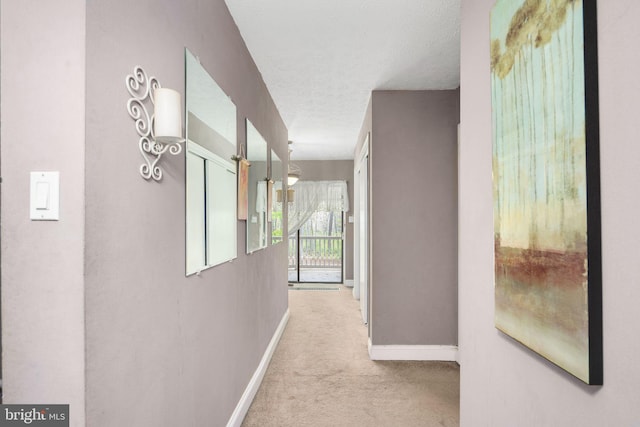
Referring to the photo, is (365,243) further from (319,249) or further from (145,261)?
(319,249)

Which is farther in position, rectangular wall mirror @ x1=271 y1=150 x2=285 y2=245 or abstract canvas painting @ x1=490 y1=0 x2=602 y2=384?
rectangular wall mirror @ x1=271 y1=150 x2=285 y2=245

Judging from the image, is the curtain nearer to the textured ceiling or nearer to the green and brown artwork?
the textured ceiling

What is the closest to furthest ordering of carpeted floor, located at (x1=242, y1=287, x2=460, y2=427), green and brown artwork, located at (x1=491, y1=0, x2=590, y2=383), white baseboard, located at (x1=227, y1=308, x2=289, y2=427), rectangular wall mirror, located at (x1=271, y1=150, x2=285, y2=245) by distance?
green and brown artwork, located at (x1=491, y1=0, x2=590, y2=383) → white baseboard, located at (x1=227, y1=308, x2=289, y2=427) → carpeted floor, located at (x1=242, y1=287, x2=460, y2=427) → rectangular wall mirror, located at (x1=271, y1=150, x2=285, y2=245)

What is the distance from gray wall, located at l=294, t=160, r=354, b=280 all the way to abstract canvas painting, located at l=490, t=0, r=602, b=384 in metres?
6.00

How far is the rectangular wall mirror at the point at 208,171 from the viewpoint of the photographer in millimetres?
1491

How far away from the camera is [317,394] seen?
8.65 feet

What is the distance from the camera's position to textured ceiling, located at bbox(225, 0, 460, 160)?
203cm

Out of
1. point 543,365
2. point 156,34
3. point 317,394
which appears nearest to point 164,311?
point 156,34

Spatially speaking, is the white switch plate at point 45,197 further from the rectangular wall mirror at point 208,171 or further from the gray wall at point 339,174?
the gray wall at point 339,174

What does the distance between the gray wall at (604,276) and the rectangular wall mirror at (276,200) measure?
2.38 metres

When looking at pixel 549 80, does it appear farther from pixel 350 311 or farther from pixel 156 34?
pixel 350 311

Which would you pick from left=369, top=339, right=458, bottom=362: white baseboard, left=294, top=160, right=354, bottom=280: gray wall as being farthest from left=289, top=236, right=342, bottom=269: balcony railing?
left=369, top=339, right=458, bottom=362: white baseboard

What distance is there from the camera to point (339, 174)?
23.8ft

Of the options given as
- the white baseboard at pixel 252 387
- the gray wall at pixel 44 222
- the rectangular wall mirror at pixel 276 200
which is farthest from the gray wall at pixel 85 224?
the rectangular wall mirror at pixel 276 200
